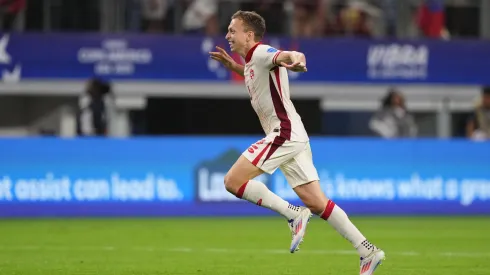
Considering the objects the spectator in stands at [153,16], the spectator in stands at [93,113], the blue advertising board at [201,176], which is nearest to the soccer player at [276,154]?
the blue advertising board at [201,176]

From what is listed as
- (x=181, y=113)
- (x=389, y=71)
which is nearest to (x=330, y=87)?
(x=389, y=71)

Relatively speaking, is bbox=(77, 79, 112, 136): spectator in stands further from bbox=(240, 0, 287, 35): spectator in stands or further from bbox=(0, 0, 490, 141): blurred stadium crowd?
bbox=(240, 0, 287, 35): spectator in stands

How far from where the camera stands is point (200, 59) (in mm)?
25016

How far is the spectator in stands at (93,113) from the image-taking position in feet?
68.6

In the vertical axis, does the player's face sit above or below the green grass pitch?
above

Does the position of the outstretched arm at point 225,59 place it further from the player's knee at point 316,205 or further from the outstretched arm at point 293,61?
the player's knee at point 316,205

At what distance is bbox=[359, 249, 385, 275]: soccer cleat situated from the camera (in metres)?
10.2

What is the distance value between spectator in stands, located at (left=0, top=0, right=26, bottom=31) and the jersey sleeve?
15.0m

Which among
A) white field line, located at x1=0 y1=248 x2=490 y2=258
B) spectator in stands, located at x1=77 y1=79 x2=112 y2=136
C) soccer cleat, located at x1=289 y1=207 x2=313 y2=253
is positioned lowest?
white field line, located at x1=0 y1=248 x2=490 y2=258

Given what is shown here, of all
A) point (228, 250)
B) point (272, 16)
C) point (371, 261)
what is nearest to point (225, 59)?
point (371, 261)

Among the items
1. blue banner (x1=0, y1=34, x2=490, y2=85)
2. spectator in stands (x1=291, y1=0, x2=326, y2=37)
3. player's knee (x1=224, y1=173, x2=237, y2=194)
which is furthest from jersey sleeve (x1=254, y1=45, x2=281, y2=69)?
spectator in stands (x1=291, y1=0, x2=326, y2=37)

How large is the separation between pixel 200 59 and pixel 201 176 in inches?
215

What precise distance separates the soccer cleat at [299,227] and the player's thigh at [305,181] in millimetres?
135

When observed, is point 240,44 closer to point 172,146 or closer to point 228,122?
point 172,146
